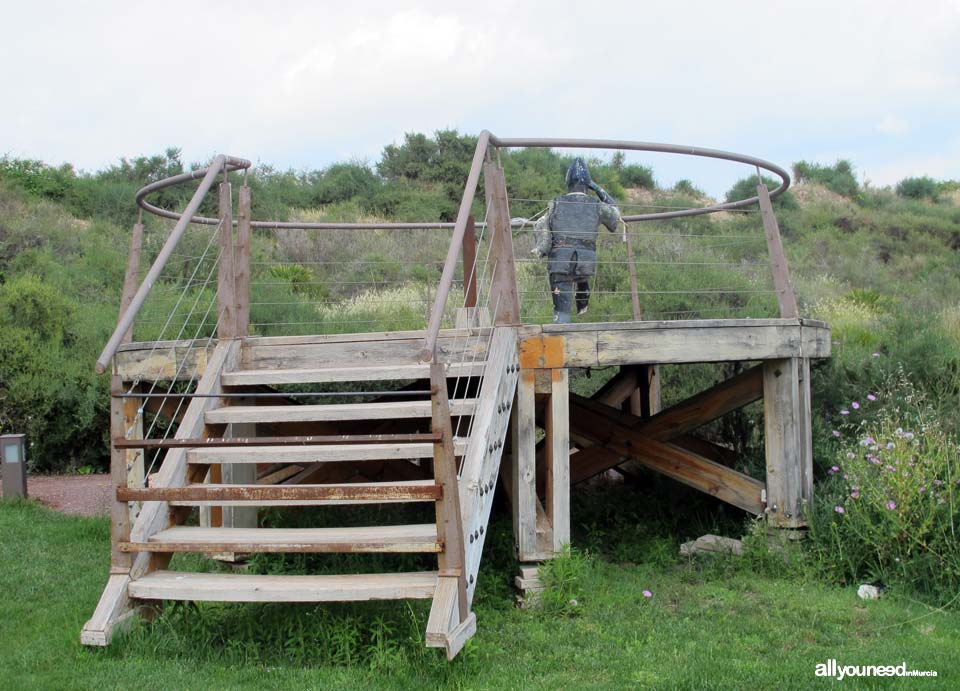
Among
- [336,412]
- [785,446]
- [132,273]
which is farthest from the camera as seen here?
[132,273]

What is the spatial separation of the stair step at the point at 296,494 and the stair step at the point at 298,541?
0.18m

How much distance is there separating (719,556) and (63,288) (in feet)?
43.2

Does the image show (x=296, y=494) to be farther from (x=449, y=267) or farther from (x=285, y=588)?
(x=449, y=267)

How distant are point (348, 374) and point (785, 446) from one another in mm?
3075

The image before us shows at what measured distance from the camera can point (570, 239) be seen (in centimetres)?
729

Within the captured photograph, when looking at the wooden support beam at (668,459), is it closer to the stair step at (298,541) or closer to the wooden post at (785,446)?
the wooden post at (785,446)

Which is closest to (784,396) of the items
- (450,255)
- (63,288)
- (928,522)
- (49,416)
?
(928,522)

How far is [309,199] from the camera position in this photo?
29375mm

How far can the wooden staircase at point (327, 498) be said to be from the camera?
13.8 feet

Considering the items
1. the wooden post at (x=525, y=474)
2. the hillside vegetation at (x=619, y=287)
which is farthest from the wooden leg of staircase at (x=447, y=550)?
the hillside vegetation at (x=619, y=287)

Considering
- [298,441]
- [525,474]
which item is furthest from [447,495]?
[525,474]

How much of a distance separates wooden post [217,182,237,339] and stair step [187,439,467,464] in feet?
3.63

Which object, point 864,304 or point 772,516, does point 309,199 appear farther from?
point 772,516

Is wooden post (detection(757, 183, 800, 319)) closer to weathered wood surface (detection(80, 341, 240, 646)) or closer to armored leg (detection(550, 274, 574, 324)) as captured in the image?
armored leg (detection(550, 274, 574, 324))
